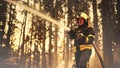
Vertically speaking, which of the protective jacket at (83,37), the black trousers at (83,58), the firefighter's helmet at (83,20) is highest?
the firefighter's helmet at (83,20)

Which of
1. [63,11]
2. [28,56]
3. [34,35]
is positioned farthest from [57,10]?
[28,56]

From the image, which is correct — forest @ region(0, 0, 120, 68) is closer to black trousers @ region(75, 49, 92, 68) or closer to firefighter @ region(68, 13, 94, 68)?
firefighter @ region(68, 13, 94, 68)

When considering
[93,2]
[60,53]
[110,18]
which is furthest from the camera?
[60,53]

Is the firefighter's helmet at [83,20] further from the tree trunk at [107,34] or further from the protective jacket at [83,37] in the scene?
the tree trunk at [107,34]

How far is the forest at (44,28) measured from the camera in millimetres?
20500

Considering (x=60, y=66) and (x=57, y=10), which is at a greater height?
(x=57, y=10)

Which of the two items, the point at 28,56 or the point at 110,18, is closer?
the point at 110,18

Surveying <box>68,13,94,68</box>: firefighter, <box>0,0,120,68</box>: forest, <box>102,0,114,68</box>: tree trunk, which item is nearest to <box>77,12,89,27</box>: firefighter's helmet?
<box>68,13,94,68</box>: firefighter

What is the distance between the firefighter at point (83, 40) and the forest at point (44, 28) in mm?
12701

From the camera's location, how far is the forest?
20.5m

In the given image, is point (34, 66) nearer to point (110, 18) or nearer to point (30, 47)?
point (30, 47)

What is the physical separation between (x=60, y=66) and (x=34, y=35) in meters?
3.57

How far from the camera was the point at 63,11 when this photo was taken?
Answer: 928 inches

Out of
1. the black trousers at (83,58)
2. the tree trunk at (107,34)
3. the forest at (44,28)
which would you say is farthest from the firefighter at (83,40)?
the forest at (44,28)
